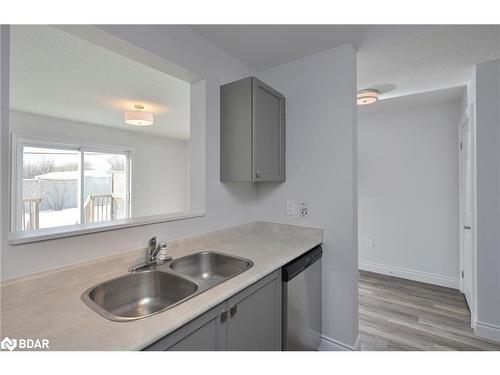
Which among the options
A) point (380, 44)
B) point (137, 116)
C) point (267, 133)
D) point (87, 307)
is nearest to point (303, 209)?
point (267, 133)

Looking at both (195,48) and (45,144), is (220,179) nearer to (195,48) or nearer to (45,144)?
(195,48)

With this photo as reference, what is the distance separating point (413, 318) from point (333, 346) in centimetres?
104

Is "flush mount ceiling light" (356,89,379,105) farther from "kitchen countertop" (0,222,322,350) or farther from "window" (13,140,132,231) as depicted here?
"window" (13,140,132,231)

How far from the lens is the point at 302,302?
1.56 meters

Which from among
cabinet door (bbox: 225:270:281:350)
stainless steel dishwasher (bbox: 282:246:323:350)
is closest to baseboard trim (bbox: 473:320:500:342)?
stainless steel dishwasher (bbox: 282:246:323:350)

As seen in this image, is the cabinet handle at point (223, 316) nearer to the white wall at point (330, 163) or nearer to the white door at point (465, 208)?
the white wall at point (330, 163)

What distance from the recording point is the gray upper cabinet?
1.71m

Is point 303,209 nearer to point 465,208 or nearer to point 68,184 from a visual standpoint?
point 465,208

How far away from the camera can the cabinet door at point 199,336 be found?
0.78 m

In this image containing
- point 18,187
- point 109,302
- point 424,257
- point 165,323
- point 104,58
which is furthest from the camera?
point 18,187
